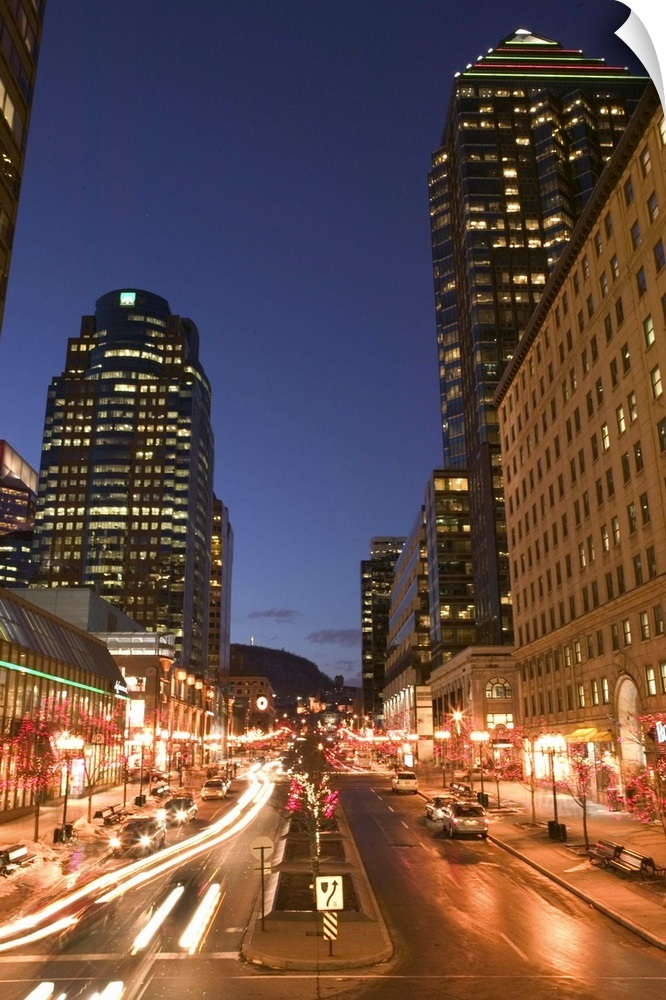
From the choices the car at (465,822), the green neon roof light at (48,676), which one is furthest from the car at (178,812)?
the car at (465,822)

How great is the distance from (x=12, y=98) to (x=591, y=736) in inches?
2079

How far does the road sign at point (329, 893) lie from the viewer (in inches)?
657

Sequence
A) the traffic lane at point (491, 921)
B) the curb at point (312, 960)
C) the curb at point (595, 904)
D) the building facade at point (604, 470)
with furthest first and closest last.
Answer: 1. the building facade at point (604, 470)
2. the curb at point (595, 904)
3. the traffic lane at point (491, 921)
4. the curb at point (312, 960)

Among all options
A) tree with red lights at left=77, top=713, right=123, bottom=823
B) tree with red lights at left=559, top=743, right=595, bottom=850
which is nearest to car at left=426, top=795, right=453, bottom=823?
tree with red lights at left=559, top=743, right=595, bottom=850

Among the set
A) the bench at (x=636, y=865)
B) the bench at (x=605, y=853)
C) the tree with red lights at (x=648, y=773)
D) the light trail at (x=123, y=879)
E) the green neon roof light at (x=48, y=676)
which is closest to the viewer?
the light trail at (x=123, y=879)

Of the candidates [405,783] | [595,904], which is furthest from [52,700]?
[595,904]

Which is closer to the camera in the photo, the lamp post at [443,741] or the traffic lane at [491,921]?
the traffic lane at [491,921]

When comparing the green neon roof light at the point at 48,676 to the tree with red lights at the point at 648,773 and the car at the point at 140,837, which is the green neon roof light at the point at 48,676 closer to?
the car at the point at 140,837

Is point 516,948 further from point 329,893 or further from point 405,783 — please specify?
point 405,783

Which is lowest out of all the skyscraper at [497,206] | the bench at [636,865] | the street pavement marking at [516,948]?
the street pavement marking at [516,948]

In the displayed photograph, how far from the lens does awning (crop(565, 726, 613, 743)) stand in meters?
54.0

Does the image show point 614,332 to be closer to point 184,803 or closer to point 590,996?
point 184,803

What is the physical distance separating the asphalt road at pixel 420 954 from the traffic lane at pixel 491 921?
5 cm

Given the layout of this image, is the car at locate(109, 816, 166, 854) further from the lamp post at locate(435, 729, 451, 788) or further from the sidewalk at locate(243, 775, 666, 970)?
the lamp post at locate(435, 729, 451, 788)
